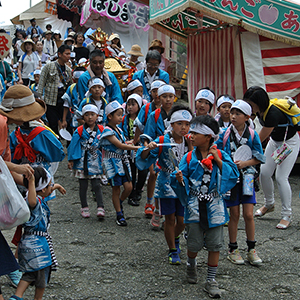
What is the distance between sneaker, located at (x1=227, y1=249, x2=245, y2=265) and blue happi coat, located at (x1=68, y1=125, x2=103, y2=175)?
221cm

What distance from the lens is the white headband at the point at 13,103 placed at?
3357mm

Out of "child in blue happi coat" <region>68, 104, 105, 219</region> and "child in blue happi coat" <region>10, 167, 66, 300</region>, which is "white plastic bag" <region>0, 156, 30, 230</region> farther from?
"child in blue happi coat" <region>68, 104, 105, 219</region>

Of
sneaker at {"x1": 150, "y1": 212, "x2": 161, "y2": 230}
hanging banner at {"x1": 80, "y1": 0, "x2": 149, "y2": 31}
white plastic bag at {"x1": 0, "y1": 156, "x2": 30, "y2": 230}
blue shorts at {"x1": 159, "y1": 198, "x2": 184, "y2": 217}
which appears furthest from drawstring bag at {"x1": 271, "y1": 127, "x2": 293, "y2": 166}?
hanging banner at {"x1": 80, "y1": 0, "x2": 149, "y2": 31}

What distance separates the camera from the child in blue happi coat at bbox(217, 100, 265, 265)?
423 centimetres

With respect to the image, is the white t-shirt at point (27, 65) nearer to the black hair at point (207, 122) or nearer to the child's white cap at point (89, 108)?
the child's white cap at point (89, 108)

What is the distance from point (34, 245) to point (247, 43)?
6.64 meters

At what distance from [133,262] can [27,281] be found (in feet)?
4.50

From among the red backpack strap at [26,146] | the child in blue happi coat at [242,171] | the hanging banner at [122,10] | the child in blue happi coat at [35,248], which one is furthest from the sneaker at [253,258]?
the hanging banner at [122,10]

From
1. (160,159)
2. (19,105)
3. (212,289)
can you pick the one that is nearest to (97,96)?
A: (160,159)

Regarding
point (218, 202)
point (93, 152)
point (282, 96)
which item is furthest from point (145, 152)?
point (282, 96)

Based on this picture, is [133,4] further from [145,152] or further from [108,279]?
[108,279]

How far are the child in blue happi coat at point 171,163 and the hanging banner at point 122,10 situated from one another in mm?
Result: 9390

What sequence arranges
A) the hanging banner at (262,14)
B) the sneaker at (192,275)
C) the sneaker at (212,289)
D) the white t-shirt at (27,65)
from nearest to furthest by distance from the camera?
the sneaker at (212,289) → the sneaker at (192,275) → the hanging banner at (262,14) → the white t-shirt at (27,65)

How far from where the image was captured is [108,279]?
3807 millimetres
